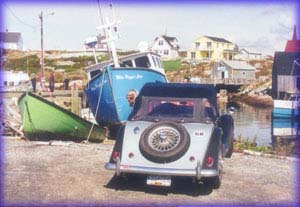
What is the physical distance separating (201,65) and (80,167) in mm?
75058

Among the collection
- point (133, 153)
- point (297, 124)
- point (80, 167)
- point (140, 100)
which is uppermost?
point (140, 100)

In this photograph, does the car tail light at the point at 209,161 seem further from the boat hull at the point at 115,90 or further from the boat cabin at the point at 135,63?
the boat cabin at the point at 135,63

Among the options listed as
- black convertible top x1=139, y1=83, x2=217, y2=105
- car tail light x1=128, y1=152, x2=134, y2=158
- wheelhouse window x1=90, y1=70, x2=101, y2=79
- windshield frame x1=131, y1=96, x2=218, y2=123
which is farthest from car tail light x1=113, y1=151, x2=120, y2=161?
wheelhouse window x1=90, y1=70, x2=101, y2=79

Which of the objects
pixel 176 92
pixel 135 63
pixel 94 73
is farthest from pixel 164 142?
pixel 94 73

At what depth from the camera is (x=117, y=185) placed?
27.3ft

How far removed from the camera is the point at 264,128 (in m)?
34.9

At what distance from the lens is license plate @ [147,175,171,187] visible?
7.50 m

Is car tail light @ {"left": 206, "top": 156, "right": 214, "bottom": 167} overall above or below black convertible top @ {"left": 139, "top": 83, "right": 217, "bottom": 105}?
below

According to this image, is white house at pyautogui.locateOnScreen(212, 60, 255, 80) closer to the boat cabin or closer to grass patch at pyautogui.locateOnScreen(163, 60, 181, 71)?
grass patch at pyautogui.locateOnScreen(163, 60, 181, 71)

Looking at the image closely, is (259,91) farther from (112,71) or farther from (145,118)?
(145,118)

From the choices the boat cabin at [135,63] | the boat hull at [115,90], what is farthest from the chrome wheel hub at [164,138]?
the boat cabin at [135,63]

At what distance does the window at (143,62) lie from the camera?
20562mm

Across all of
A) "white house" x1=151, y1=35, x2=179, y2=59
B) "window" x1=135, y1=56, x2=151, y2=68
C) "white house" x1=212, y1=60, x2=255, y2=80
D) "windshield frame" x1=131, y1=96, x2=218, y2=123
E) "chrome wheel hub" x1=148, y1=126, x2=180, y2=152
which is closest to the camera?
"chrome wheel hub" x1=148, y1=126, x2=180, y2=152

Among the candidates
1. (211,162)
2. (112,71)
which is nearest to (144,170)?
(211,162)
